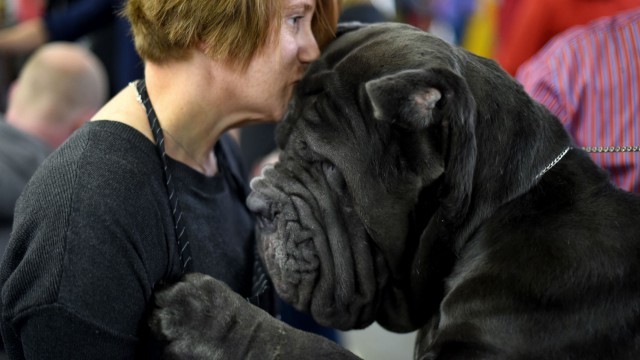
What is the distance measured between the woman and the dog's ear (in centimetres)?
34

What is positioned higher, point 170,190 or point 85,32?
point 170,190

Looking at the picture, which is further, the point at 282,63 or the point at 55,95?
the point at 55,95

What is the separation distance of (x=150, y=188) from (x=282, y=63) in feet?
1.22

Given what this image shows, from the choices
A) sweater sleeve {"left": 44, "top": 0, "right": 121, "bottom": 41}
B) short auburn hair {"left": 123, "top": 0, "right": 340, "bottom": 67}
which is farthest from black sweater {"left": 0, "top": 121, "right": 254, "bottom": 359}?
sweater sleeve {"left": 44, "top": 0, "right": 121, "bottom": 41}

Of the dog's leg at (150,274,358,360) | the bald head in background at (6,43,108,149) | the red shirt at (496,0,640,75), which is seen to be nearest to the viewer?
the dog's leg at (150,274,358,360)

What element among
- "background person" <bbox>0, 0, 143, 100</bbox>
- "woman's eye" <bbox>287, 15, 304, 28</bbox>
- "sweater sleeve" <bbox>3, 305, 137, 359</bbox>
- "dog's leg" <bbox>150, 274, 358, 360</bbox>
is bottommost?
"background person" <bbox>0, 0, 143, 100</bbox>

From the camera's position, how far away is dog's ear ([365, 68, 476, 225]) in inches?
54.8

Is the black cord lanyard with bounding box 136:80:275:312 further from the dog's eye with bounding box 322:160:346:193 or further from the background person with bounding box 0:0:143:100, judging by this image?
the background person with bounding box 0:0:143:100

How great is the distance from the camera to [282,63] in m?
1.69

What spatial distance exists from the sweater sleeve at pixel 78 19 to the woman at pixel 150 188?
241cm

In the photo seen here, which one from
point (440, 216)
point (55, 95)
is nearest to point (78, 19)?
point (55, 95)

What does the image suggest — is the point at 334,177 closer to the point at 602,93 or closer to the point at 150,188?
the point at 150,188

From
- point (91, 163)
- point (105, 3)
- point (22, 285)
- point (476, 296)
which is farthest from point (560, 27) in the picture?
point (105, 3)

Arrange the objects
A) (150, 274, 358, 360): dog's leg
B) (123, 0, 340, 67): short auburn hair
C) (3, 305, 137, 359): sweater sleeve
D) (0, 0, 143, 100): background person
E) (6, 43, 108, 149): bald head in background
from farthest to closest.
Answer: (0, 0, 143, 100): background person < (6, 43, 108, 149): bald head in background < (123, 0, 340, 67): short auburn hair < (150, 274, 358, 360): dog's leg < (3, 305, 137, 359): sweater sleeve
